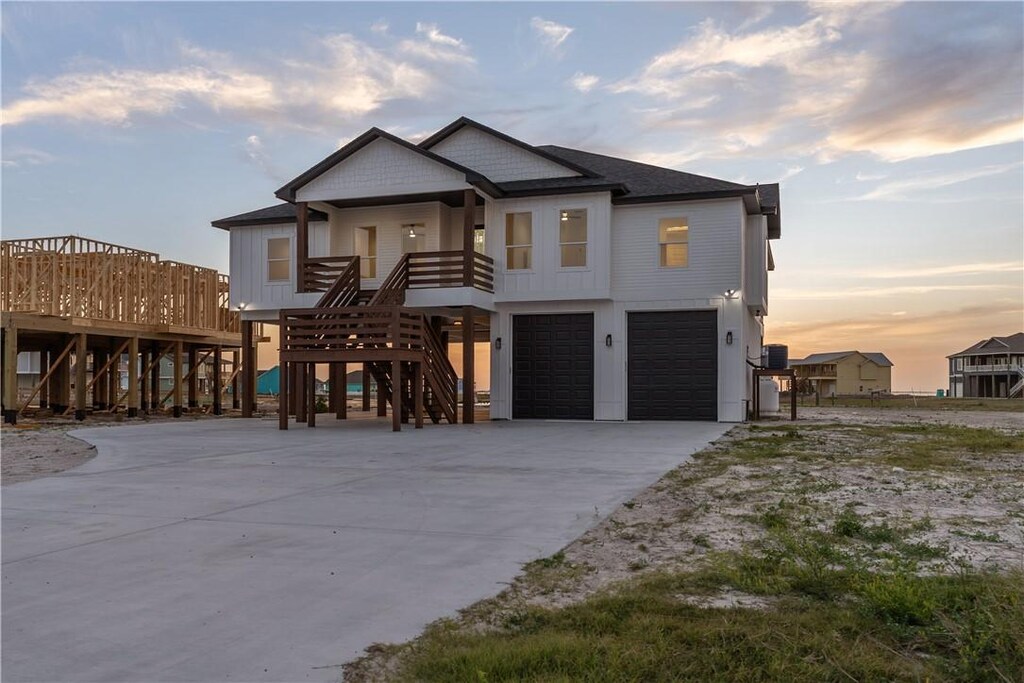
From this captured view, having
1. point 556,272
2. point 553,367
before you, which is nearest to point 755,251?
point 556,272

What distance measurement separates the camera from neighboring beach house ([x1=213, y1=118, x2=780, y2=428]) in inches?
774

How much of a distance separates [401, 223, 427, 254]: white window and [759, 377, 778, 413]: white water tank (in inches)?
433

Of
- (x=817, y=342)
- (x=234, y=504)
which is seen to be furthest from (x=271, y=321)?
(x=817, y=342)

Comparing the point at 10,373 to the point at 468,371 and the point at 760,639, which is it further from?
the point at 760,639

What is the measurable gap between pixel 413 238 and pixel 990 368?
78.5m

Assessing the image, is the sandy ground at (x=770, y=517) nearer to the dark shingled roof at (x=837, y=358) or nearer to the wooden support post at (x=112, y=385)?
the wooden support post at (x=112, y=385)

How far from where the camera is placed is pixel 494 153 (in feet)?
72.6

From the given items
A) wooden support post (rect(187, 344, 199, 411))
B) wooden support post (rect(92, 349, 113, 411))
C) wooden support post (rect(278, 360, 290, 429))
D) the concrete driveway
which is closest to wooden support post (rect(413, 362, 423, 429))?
wooden support post (rect(278, 360, 290, 429))

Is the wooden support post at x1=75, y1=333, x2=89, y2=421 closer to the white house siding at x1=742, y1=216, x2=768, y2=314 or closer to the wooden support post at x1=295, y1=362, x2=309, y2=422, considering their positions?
the wooden support post at x1=295, y1=362, x2=309, y2=422

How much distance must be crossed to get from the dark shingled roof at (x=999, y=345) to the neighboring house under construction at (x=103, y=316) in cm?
7614

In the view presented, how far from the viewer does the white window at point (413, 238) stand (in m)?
21.9

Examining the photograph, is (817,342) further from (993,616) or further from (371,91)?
(993,616)

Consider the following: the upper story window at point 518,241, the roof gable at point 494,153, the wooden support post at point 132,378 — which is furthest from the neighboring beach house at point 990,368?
the wooden support post at point 132,378

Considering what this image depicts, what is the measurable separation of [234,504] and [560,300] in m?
14.1
